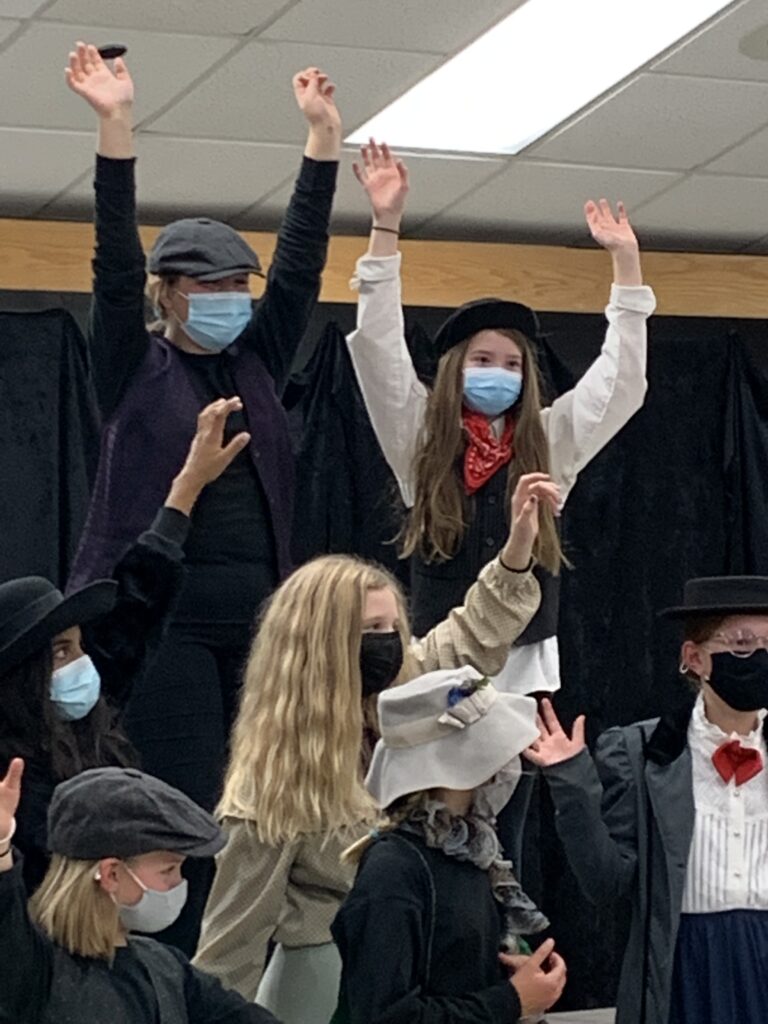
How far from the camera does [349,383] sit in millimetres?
7195

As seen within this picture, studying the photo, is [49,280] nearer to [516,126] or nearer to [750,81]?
[516,126]

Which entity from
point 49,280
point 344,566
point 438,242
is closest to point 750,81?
point 438,242

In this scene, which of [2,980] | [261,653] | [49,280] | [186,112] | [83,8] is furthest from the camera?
[49,280]

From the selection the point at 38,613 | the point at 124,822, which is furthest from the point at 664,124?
the point at 124,822

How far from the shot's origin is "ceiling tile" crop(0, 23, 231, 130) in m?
5.49

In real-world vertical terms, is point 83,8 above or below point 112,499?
above

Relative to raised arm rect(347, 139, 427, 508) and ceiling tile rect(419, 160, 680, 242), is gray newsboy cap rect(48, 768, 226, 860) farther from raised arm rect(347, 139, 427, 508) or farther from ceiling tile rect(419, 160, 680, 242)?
ceiling tile rect(419, 160, 680, 242)

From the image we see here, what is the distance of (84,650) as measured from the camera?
164 inches

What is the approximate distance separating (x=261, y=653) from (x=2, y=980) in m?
0.98

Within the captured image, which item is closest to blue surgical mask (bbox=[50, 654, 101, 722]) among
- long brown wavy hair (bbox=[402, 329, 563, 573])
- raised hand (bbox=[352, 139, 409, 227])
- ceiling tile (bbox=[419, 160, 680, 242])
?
long brown wavy hair (bbox=[402, 329, 563, 573])

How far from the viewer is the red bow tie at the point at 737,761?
4.13 meters

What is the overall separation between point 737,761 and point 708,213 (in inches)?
133

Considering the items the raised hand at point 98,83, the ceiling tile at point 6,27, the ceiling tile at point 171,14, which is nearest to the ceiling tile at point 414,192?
the ceiling tile at point 171,14

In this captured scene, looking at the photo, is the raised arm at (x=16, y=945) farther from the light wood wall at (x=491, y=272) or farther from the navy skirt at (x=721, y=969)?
the light wood wall at (x=491, y=272)
